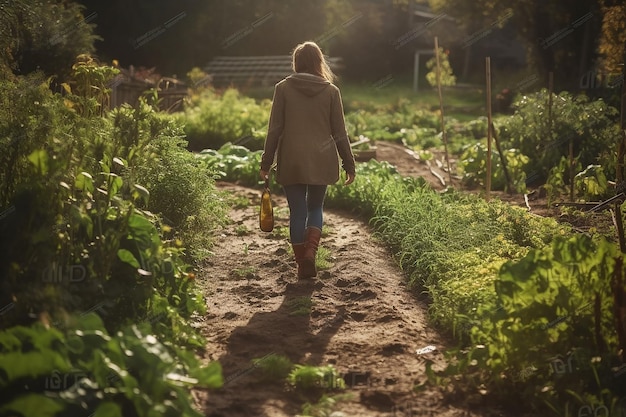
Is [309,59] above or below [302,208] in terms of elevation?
above

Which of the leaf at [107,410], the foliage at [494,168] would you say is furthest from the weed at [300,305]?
the foliage at [494,168]

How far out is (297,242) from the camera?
6.31 m

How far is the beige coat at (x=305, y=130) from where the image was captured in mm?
6207

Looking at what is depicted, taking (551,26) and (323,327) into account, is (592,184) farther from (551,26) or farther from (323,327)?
(551,26)

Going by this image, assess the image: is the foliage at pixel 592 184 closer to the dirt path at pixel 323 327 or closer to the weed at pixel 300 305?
the dirt path at pixel 323 327

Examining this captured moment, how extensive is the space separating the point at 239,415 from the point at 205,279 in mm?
2619

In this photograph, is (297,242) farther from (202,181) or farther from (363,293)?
(202,181)

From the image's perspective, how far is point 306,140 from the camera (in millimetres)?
6246

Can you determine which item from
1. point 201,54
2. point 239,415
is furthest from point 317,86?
point 201,54

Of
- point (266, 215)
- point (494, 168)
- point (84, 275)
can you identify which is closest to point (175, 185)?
point (266, 215)

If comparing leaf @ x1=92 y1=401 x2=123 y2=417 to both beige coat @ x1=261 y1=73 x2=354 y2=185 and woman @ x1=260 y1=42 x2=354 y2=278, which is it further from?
beige coat @ x1=261 y1=73 x2=354 y2=185

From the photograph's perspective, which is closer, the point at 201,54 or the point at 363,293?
the point at 363,293

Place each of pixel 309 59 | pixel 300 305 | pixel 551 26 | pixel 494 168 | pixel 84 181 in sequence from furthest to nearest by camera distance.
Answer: pixel 551 26
pixel 494 168
pixel 309 59
pixel 300 305
pixel 84 181

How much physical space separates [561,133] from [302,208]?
593cm
